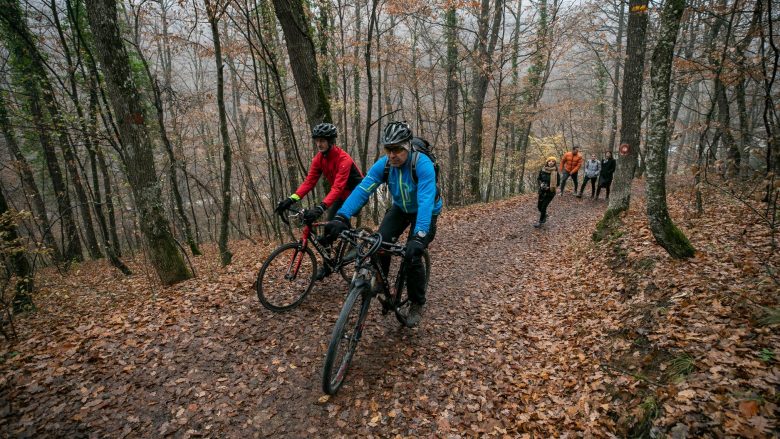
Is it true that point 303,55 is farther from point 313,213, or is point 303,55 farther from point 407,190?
point 407,190

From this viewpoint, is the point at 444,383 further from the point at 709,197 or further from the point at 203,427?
the point at 709,197

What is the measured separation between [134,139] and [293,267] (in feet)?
13.7


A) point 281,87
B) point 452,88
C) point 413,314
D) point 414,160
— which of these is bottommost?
point 413,314

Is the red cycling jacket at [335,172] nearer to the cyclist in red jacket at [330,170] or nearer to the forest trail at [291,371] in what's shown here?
the cyclist in red jacket at [330,170]

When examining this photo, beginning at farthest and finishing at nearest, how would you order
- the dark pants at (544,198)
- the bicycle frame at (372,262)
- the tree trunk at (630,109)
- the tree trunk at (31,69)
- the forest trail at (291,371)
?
the dark pants at (544,198), the tree trunk at (31,69), the tree trunk at (630,109), the bicycle frame at (372,262), the forest trail at (291,371)

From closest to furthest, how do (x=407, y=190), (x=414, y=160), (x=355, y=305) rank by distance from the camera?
(x=355, y=305) → (x=414, y=160) → (x=407, y=190)

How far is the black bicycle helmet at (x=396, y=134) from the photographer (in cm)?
437

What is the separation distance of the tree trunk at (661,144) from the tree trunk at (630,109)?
360 centimetres

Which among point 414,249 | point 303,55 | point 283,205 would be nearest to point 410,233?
point 414,249

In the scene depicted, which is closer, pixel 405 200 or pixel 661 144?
pixel 405 200

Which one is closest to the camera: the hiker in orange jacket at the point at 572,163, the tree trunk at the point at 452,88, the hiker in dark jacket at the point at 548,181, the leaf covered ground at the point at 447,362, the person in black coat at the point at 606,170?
the leaf covered ground at the point at 447,362

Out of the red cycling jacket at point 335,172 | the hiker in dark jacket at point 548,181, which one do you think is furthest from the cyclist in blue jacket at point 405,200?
the hiker in dark jacket at point 548,181

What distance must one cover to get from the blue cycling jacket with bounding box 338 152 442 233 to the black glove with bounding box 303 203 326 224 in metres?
0.57

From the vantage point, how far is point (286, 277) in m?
5.69
